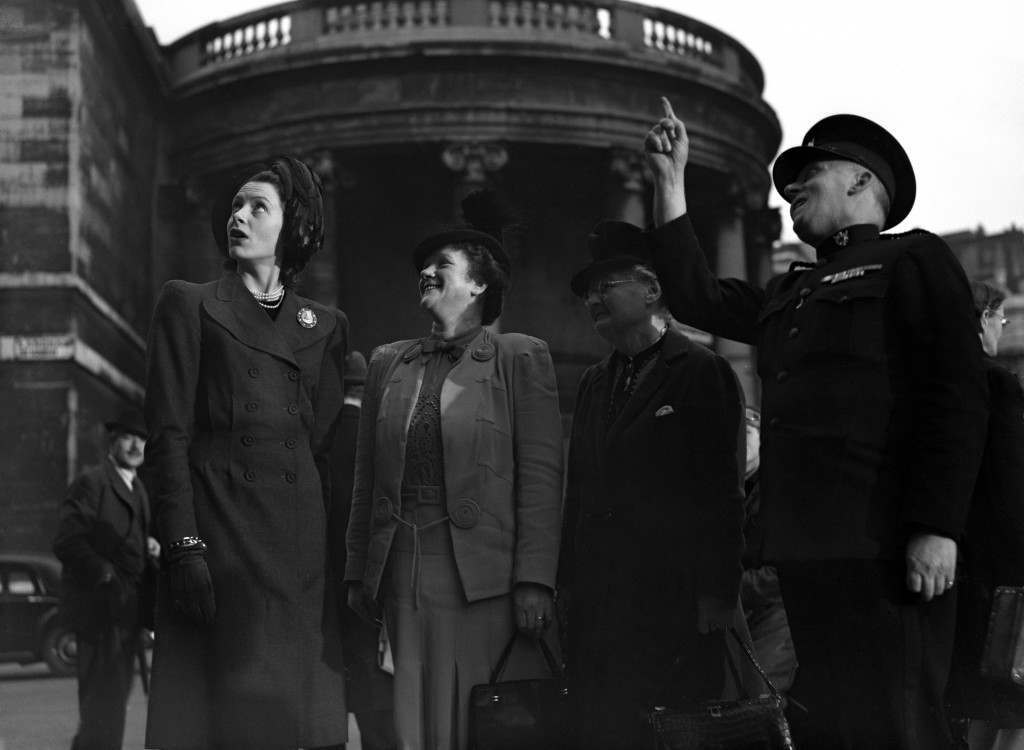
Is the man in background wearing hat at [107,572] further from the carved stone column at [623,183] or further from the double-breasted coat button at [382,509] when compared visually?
the carved stone column at [623,183]

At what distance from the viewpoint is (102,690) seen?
7.30 metres

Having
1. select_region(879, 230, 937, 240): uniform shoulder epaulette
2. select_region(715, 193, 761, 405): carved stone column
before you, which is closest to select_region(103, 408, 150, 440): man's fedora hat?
Answer: select_region(879, 230, 937, 240): uniform shoulder epaulette

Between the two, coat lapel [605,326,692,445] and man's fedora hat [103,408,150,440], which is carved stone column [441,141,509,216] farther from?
coat lapel [605,326,692,445]

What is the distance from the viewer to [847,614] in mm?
3561

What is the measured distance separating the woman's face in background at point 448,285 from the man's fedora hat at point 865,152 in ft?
3.75

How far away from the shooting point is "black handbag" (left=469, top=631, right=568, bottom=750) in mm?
4117

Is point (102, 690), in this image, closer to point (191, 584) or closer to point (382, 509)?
point (382, 509)

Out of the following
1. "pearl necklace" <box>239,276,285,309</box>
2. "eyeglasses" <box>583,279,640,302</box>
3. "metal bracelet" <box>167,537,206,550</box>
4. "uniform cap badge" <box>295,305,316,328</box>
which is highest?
"eyeglasses" <box>583,279,640,302</box>

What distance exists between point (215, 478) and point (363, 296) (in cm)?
1989

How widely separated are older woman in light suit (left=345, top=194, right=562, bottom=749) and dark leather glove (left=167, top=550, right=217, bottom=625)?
0.63 metres

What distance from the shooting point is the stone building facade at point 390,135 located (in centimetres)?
1967

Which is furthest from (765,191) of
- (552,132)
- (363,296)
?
(363,296)

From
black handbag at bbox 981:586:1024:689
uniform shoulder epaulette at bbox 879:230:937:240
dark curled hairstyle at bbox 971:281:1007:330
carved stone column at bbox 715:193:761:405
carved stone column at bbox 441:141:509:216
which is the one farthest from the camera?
carved stone column at bbox 715:193:761:405

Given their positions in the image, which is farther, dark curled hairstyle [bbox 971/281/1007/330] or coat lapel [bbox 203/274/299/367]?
dark curled hairstyle [bbox 971/281/1007/330]
